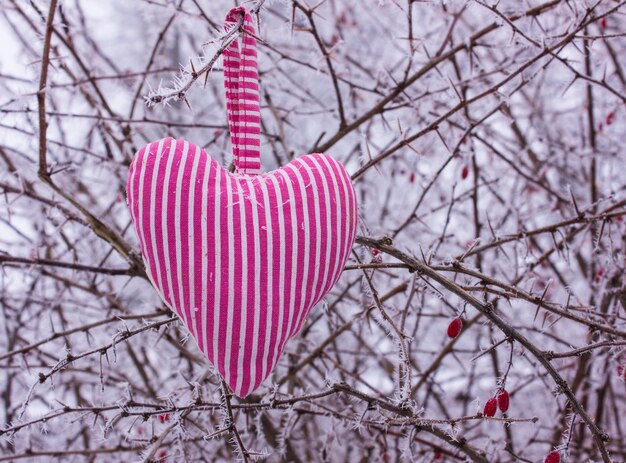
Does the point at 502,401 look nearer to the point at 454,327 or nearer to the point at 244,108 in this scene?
the point at 454,327

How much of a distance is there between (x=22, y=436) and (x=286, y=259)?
185cm

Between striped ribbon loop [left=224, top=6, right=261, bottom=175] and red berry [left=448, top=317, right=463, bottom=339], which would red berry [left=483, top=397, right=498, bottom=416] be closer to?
red berry [left=448, top=317, right=463, bottom=339]

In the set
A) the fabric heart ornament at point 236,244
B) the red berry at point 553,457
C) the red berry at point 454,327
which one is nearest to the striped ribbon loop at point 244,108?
the fabric heart ornament at point 236,244

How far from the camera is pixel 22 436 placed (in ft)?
7.16

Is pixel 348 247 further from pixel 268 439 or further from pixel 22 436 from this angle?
pixel 22 436

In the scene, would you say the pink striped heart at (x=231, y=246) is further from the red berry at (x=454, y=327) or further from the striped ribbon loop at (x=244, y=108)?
the red berry at (x=454, y=327)

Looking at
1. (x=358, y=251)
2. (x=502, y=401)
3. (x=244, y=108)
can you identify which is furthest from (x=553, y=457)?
(x=244, y=108)

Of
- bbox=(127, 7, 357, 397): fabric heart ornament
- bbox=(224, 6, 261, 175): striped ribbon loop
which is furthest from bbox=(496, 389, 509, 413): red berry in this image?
bbox=(224, 6, 261, 175): striped ribbon loop

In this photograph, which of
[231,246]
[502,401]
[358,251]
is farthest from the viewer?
[358,251]

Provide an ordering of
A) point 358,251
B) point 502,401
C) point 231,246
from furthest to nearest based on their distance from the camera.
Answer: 1. point 358,251
2. point 502,401
3. point 231,246

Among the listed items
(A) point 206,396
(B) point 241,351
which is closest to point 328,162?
(B) point 241,351

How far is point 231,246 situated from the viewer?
781 millimetres

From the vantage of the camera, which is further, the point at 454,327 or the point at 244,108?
the point at 454,327

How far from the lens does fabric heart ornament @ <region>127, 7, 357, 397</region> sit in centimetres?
78
